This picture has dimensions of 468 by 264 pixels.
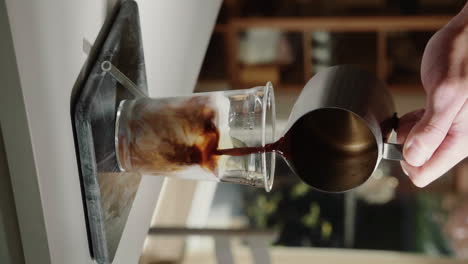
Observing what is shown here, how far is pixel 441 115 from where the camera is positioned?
69cm

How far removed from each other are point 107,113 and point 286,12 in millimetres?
2178

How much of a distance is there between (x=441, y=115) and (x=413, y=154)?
0.17ft

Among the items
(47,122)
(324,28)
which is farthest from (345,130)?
(324,28)

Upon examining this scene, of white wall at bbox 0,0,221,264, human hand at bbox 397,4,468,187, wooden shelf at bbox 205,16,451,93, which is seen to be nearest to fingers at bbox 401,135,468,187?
human hand at bbox 397,4,468,187

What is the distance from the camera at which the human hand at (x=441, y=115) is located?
2.23 ft

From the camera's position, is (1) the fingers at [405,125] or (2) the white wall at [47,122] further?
(1) the fingers at [405,125]

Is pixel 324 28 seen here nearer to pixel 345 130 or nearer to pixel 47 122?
pixel 345 130

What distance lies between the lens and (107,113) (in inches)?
25.9

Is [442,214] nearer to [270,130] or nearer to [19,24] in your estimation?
[270,130]

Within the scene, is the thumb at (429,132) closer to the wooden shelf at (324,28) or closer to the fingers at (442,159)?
the fingers at (442,159)

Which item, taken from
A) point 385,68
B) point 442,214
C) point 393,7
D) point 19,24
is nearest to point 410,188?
point 442,214

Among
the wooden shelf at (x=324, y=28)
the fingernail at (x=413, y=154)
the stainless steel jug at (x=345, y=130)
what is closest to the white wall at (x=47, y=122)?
the stainless steel jug at (x=345, y=130)

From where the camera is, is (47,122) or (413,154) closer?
(47,122)

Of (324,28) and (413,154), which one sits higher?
(413,154)
